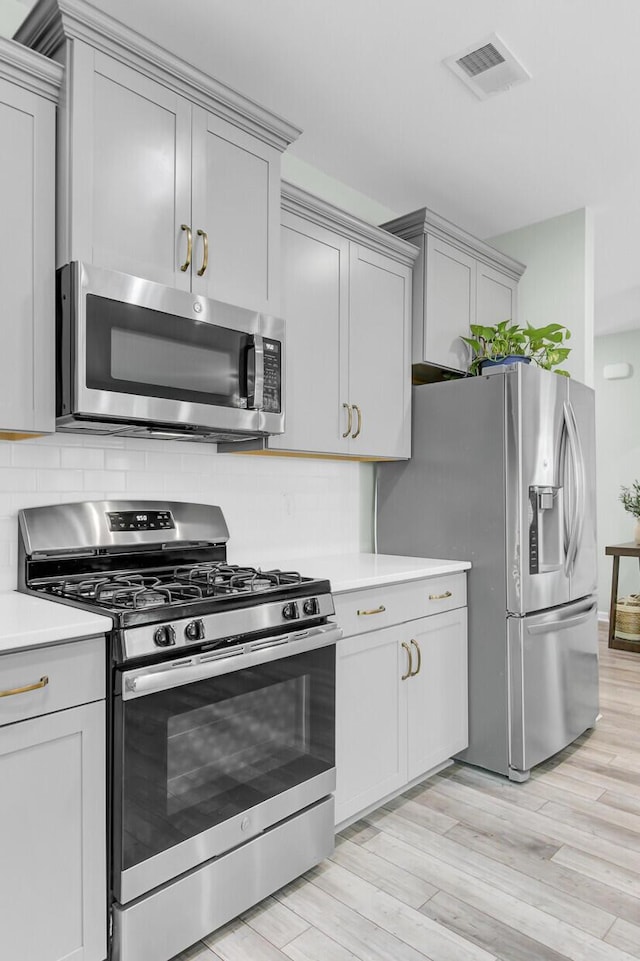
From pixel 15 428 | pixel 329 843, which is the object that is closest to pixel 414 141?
pixel 15 428

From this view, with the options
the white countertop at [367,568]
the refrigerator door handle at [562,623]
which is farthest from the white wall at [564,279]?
the white countertop at [367,568]

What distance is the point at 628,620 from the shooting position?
16.8ft

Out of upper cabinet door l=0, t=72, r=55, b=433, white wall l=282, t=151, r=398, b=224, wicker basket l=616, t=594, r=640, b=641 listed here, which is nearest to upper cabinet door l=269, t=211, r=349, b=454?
white wall l=282, t=151, r=398, b=224

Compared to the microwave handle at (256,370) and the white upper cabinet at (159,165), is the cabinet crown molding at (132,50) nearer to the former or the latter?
the white upper cabinet at (159,165)

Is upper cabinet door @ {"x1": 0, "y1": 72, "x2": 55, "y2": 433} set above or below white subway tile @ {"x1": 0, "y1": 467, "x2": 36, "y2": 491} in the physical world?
above

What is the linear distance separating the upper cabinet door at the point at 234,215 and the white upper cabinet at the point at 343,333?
→ 0.19 metres

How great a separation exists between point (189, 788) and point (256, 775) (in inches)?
9.6

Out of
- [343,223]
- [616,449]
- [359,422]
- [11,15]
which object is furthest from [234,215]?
[616,449]

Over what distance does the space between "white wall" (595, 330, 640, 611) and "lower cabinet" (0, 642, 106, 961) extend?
17.9ft

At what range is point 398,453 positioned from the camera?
304 cm

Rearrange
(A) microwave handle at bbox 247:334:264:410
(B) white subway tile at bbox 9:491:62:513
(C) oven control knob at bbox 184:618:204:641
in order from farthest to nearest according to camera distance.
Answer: (A) microwave handle at bbox 247:334:264:410 → (B) white subway tile at bbox 9:491:62:513 → (C) oven control knob at bbox 184:618:204:641

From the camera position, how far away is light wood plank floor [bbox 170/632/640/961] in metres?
1.73

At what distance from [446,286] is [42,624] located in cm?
251

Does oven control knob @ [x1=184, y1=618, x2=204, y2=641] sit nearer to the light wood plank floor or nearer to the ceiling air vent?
the light wood plank floor
